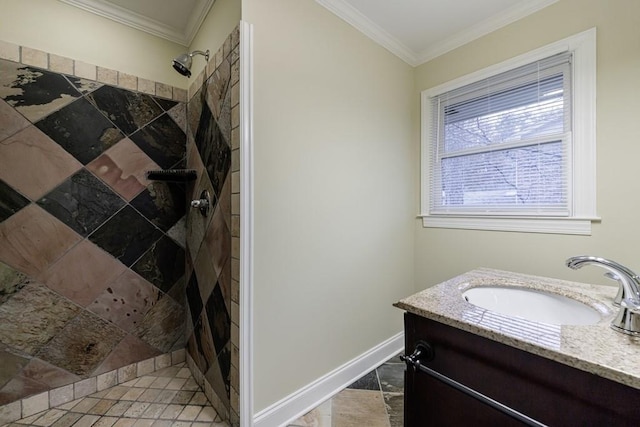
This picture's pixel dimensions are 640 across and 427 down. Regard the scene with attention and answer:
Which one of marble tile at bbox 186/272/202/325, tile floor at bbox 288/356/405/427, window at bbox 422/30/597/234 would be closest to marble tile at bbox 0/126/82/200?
marble tile at bbox 186/272/202/325

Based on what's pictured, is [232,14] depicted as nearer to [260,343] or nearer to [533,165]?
[260,343]

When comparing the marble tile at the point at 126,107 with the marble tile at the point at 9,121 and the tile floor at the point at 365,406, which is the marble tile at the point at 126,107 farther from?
the tile floor at the point at 365,406

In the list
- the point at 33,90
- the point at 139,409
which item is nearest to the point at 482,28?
the point at 33,90

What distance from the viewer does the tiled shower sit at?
147 cm

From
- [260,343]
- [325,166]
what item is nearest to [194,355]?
[260,343]

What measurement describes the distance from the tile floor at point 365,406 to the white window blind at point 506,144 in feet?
4.44

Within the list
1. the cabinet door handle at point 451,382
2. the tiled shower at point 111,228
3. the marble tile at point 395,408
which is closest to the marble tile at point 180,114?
the tiled shower at point 111,228

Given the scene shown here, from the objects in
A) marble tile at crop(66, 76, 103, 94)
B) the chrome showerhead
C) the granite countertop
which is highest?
the chrome showerhead

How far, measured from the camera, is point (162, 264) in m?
2.00

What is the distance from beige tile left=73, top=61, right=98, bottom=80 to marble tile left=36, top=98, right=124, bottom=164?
157 mm

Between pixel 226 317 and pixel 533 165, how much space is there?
2.13m

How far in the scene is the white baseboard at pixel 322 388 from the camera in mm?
1393

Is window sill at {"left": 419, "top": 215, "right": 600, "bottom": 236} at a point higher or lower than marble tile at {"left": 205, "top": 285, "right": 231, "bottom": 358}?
higher

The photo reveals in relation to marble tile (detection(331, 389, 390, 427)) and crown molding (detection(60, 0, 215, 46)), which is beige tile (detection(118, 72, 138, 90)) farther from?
marble tile (detection(331, 389, 390, 427))
